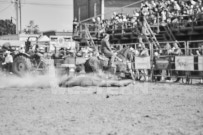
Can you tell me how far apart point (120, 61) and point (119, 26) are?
893cm

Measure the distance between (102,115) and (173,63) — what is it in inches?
347

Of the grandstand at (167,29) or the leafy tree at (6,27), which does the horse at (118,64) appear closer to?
the grandstand at (167,29)

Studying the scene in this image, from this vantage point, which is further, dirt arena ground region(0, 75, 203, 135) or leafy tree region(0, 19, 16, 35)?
leafy tree region(0, 19, 16, 35)

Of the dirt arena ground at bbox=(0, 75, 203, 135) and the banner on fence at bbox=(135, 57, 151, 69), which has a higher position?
the banner on fence at bbox=(135, 57, 151, 69)

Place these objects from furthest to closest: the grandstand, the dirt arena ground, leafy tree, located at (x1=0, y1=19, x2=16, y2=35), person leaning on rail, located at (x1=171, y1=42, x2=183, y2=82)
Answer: leafy tree, located at (x1=0, y1=19, x2=16, y2=35) → the grandstand → person leaning on rail, located at (x1=171, y1=42, x2=183, y2=82) → the dirt arena ground

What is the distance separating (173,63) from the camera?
595 inches

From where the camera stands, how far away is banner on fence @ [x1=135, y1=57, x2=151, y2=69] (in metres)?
16.0

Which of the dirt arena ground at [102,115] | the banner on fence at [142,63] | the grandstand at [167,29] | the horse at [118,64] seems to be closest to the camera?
the dirt arena ground at [102,115]

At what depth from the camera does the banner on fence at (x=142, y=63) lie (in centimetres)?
1599

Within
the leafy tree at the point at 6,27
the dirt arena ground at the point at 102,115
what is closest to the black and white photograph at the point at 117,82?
the dirt arena ground at the point at 102,115

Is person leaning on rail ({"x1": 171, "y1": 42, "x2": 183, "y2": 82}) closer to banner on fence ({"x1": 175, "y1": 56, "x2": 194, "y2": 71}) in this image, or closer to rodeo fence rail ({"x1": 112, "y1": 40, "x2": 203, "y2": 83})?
rodeo fence rail ({"x1": 112, "y1": 40, "x2": 203, "y2": 83})

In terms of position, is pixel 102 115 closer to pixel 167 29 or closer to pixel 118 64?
pixel 118 64

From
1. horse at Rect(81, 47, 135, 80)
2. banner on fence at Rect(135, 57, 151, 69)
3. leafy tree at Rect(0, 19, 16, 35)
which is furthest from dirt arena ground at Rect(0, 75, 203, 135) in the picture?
leafy tree at Rect(0, 19, 16, 35)

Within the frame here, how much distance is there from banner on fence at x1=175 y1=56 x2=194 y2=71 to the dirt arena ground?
4155 mm
